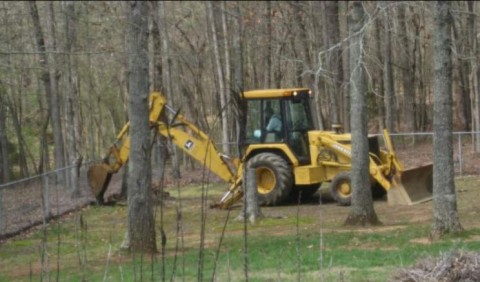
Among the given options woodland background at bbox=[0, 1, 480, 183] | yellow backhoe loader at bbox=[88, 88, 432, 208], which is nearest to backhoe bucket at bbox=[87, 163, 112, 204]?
yellow backhoe loader at bbox=[88, 88, 432, 208]

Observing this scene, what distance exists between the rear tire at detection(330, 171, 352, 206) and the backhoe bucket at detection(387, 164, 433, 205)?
1098 millimetres

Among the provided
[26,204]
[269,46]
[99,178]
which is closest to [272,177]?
[99,178]

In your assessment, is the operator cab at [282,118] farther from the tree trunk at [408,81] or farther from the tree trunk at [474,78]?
the tree trunk at [408,81]

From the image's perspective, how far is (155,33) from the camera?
83.8ft

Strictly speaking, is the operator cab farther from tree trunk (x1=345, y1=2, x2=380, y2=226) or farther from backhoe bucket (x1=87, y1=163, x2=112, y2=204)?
tree trunk (x1=345, y1=2, x2=380, y2=226)

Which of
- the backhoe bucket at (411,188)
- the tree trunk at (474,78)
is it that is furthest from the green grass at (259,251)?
the tree trunk at (474,78)

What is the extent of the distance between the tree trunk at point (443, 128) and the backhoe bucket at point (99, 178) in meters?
12.2

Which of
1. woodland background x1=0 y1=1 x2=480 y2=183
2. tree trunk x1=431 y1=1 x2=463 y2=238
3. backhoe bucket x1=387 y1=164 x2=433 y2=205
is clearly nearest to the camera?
tree trunk x1=431 y1=1 x2=463 y2=238

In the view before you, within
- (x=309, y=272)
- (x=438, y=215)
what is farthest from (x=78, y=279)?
(x=438, y=215)

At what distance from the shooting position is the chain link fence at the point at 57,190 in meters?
19.5

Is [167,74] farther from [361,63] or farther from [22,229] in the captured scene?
[361,63]

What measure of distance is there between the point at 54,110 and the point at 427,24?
17.1 m

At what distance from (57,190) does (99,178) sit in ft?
4.91

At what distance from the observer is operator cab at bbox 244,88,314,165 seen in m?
21.3
